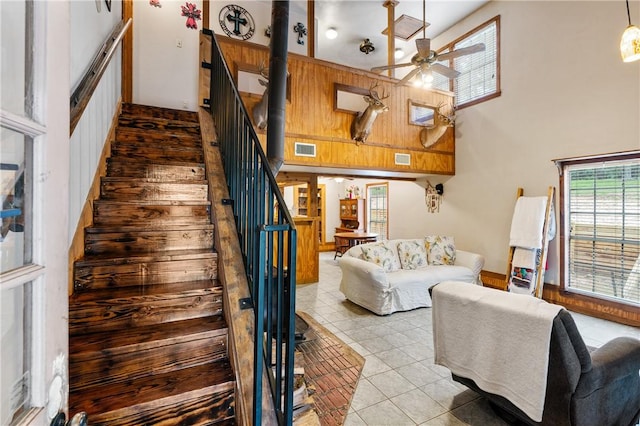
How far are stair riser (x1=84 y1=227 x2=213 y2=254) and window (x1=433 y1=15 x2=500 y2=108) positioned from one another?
4.86 meters

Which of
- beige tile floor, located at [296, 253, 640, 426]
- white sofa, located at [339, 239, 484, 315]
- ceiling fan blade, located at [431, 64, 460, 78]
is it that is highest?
ceiling fan blade, located at [431, 64, 460, 78]

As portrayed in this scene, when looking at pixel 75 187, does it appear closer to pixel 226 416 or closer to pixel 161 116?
pixel 226 416

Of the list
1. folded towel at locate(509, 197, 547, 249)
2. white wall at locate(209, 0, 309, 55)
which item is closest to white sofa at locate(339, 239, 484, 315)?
folded towel at locate(509, 197, 547, 249)

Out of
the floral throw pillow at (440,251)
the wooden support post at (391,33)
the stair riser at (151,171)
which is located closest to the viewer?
the stair riser at (151,171)

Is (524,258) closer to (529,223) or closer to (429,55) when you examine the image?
(529,223)

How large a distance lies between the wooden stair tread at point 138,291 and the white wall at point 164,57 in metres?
3.84

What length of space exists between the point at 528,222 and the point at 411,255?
5.65 feet

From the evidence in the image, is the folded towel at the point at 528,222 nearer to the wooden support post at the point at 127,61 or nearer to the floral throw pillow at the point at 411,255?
the floral throw pillow at the point at 411,255

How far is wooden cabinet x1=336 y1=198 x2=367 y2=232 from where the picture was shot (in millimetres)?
9688

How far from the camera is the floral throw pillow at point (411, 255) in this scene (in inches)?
184

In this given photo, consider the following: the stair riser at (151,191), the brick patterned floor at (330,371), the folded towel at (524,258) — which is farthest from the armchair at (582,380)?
the folded towel at (524,258)

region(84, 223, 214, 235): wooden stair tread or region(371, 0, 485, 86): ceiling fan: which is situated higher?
region(371, 0, 485, 86): ceiling fan

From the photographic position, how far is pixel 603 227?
387 centimetres

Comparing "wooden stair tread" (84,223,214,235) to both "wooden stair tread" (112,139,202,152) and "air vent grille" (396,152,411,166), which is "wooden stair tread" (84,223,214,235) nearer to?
"wooden stair tread" (112,139,202,152)
